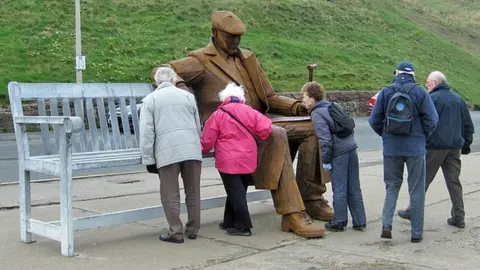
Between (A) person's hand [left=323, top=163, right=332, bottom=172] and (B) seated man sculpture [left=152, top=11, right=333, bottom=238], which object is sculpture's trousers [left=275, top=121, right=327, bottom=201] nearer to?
(B) seated man sculpture [left=152, top=11, right=333, bottom=238]

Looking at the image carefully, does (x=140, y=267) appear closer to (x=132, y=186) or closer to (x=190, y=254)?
(x=190, y=254)

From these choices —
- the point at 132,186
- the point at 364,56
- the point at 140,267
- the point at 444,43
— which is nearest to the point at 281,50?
the point at 364,56

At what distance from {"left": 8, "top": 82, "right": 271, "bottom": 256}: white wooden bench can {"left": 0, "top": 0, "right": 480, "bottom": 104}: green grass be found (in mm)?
18654

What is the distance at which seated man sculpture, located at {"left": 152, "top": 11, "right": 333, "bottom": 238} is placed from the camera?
741 cm

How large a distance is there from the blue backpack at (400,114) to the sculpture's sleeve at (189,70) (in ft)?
6.55

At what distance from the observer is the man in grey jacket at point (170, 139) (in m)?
6.68

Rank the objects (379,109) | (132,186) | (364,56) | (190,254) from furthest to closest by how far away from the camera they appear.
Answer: (364,56) → (132,186) → (379,109) → (190,254)

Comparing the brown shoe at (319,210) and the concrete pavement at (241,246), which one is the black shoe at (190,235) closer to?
the concrete pavement at (241,246)

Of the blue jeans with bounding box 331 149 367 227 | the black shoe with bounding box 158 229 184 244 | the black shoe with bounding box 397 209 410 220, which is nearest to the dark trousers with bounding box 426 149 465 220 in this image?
the black shoe with bounding box 397 209 410 220

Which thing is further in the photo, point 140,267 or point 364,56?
point 364,56

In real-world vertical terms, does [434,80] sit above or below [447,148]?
above

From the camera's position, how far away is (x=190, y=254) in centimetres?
653

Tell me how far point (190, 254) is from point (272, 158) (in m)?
1.44

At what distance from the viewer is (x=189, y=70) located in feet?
25.2
